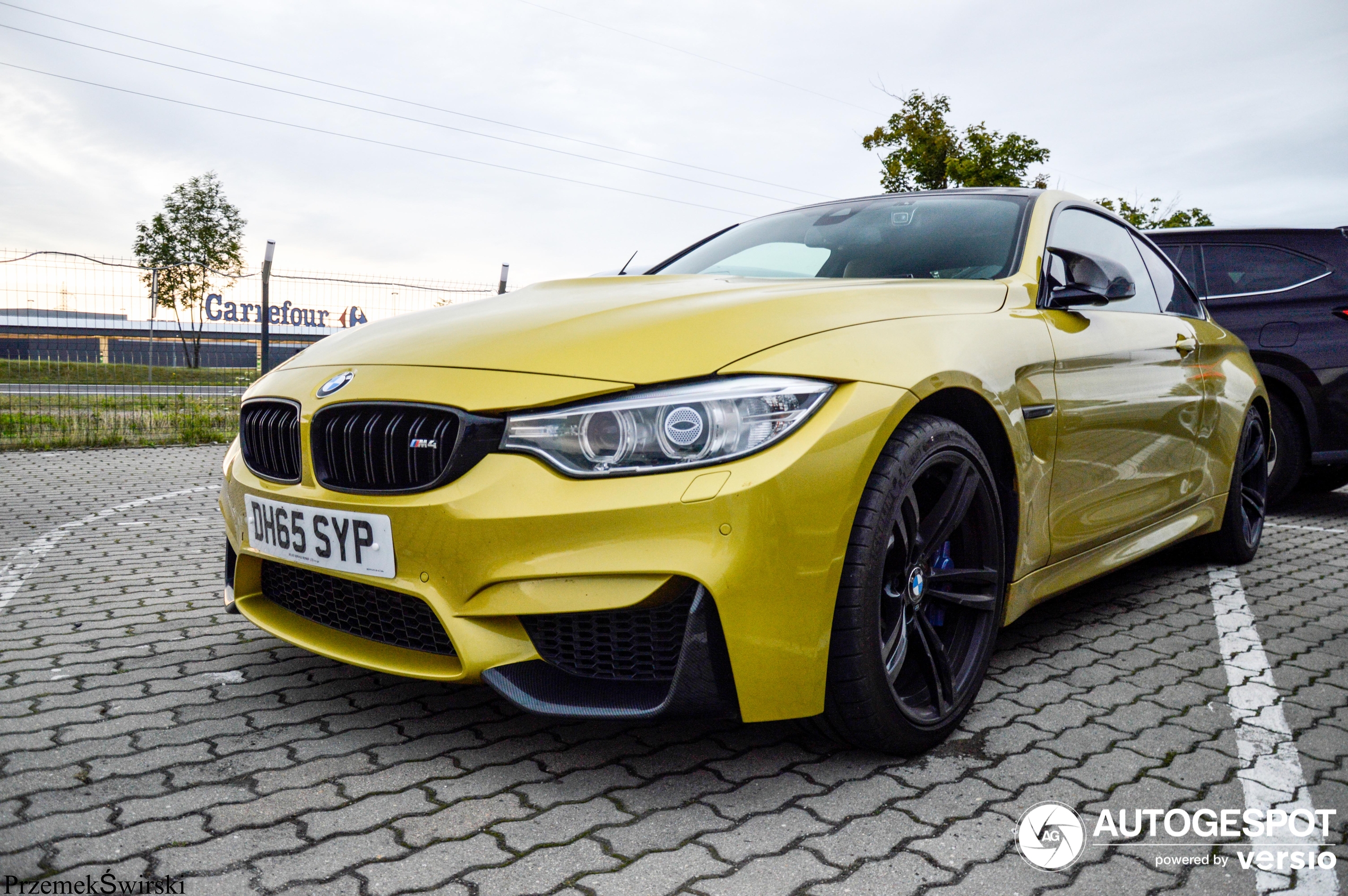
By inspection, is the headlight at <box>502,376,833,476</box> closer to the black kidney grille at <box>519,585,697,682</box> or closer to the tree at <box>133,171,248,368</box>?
the black kidney grille at <box>519,585,697,682</box>

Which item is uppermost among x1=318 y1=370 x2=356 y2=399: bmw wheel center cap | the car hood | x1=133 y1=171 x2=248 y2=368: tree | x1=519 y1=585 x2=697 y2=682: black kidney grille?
x1=133 y1=171 x2=248 y2=368: tree

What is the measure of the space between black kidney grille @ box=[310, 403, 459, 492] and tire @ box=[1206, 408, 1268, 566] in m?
3.75

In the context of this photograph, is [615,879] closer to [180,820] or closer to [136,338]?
[180,820]

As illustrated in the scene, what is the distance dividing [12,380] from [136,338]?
1241 mm

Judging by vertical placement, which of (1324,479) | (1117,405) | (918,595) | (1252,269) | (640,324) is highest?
(1252,269)

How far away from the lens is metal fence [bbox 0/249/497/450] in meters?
9.81

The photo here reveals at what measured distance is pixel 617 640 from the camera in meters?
1.97

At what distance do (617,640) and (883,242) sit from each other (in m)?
1.88

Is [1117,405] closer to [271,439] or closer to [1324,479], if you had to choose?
[271,439]

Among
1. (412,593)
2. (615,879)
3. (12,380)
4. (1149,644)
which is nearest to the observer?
(615,879)

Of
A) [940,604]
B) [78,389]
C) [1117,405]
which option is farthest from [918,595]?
[78,389]

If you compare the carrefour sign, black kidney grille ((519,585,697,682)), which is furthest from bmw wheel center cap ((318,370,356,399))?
the carrefour sign

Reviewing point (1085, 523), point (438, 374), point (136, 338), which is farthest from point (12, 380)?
point (1085, 523)

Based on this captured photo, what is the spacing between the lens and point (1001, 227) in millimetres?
3148
